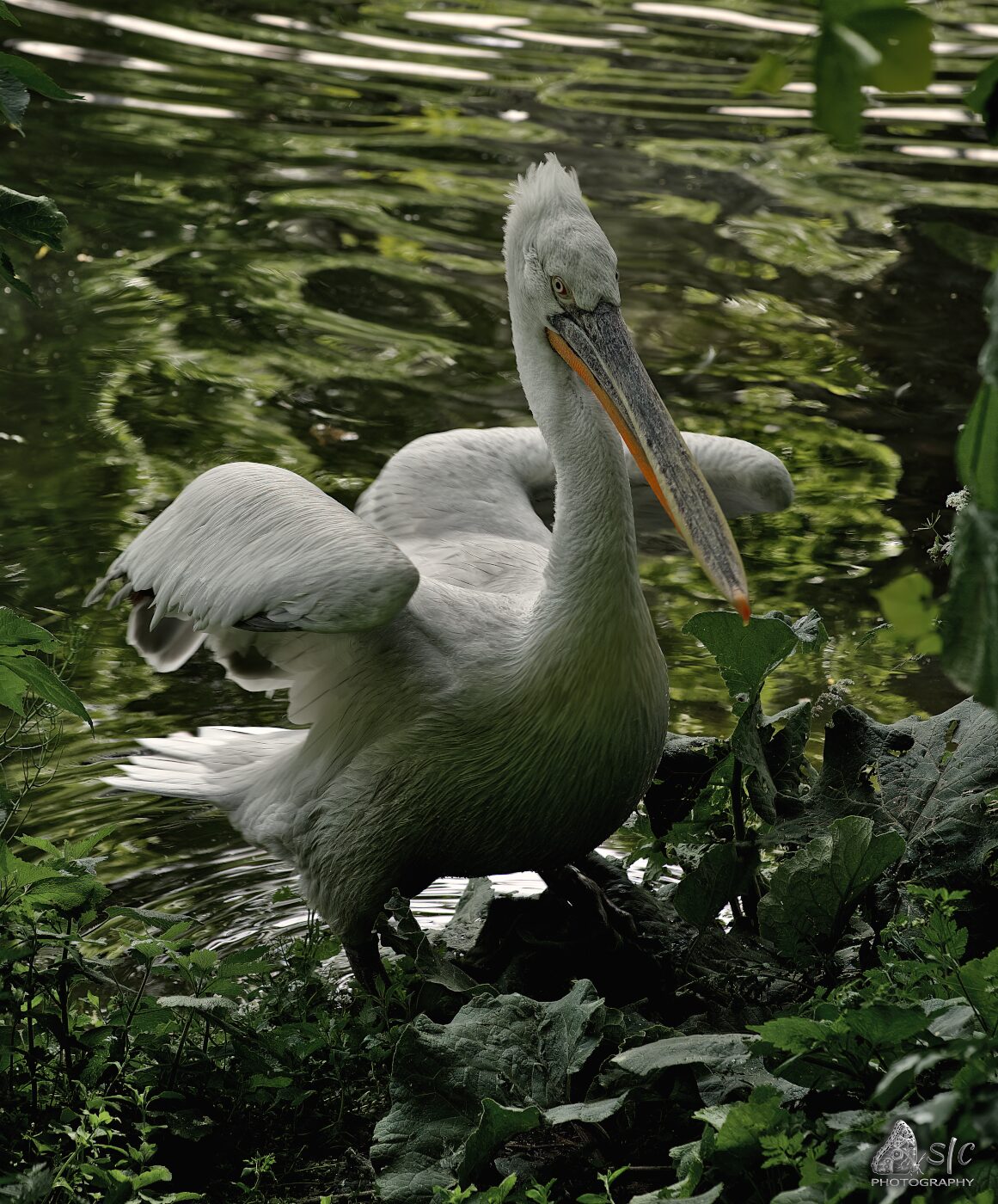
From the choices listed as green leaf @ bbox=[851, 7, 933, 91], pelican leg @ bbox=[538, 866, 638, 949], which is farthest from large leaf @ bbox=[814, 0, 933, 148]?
pelican leg @ bbox=[538, 866, 638, 949]

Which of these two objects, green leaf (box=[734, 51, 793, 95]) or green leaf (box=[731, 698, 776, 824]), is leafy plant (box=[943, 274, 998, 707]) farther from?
green leaf (box=[731, 698, 776, 824])

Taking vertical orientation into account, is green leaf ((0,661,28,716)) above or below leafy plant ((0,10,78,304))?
below

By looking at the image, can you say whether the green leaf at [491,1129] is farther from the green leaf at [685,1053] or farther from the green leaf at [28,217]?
the green leaf at [28,217]

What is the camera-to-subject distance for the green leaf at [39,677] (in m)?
2.21

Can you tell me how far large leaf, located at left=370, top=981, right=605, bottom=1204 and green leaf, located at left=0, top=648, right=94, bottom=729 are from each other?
2.36ft

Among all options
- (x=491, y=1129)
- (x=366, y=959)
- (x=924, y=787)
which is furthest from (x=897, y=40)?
(x=366, y=959)

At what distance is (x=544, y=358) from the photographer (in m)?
3.02

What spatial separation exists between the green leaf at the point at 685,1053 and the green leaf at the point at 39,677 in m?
0.95

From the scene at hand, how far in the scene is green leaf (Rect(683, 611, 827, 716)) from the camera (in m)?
2.69

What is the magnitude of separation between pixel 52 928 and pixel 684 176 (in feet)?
20.7

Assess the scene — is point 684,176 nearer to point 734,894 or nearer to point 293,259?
point 293,259

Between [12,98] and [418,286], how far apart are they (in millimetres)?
4711

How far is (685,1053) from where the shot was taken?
7.09 feet

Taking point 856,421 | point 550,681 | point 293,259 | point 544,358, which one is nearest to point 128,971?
point 550,681
